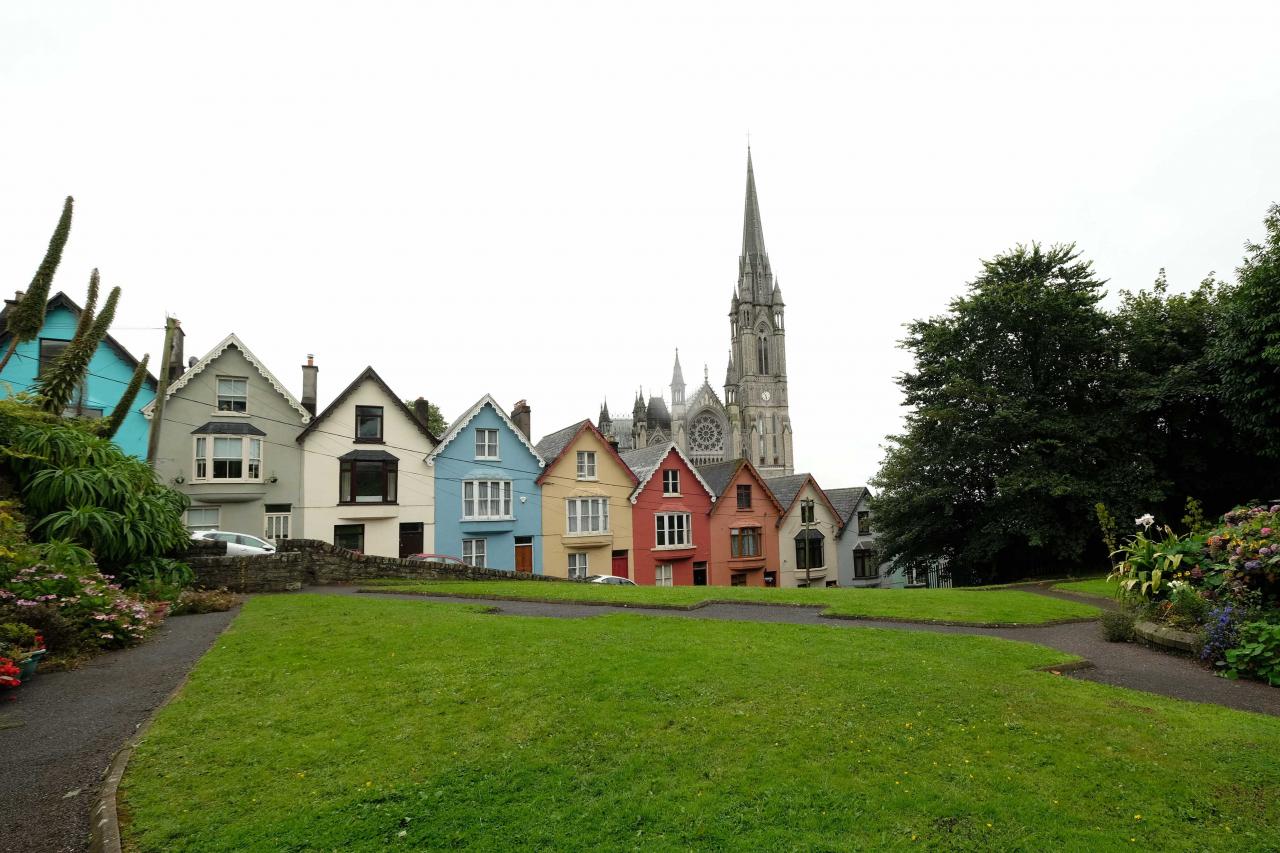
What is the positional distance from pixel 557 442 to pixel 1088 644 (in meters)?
30.6

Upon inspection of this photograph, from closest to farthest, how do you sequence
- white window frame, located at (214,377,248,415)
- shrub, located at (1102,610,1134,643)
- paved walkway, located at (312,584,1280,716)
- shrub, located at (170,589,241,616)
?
paved walkway, located at (312,584,1280,716)
shrub, located at (1102,610,1134,643)
shrub, located at (170,589,241,616)
white window frame, located at (214,377,248,415)

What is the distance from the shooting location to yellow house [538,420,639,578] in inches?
1444

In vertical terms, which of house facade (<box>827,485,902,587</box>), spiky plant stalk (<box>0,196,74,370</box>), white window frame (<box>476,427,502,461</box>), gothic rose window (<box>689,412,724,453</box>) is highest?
gothic rose window (<box>689,412,724,453</box>)

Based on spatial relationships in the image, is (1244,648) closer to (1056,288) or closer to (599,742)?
(599,742)

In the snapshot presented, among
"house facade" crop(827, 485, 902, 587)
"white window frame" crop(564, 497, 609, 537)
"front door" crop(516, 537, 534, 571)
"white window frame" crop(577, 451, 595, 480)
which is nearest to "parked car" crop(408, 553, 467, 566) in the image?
"front door" crop(516, 537, 534, 571)

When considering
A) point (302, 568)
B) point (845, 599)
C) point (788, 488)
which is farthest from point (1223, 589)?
point (788, 488)

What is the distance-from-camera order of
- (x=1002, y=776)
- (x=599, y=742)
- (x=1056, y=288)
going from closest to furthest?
(x=1002, y=776), (x=599, y=742), (x=1056, y=288)

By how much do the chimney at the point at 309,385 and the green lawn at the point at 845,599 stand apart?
16080 mm

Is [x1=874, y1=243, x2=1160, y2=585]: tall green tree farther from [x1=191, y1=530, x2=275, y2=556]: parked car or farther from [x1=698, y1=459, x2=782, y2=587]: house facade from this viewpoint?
[x1=191, y1=530, x2=275, y2=556]: parked car

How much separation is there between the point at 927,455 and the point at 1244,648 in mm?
23428

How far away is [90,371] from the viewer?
2994 centimetres

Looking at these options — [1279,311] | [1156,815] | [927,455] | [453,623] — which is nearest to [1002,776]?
[1156,815]

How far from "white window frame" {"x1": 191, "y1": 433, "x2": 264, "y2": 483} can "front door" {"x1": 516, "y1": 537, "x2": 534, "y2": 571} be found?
13.0m

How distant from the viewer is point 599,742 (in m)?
6.25
